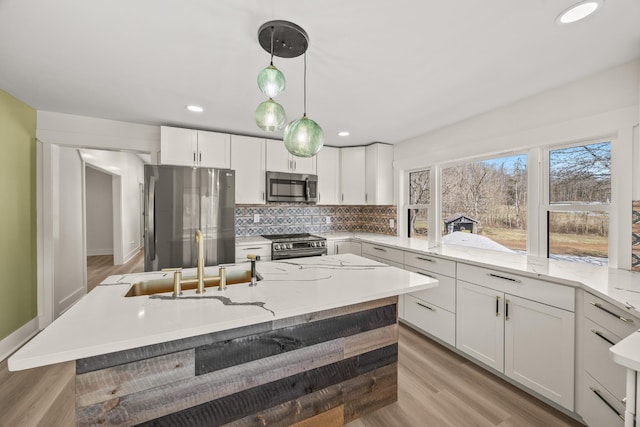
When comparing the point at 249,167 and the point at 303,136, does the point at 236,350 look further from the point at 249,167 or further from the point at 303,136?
the point at 249,167

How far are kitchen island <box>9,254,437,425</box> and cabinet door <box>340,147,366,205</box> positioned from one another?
2264 millimetres

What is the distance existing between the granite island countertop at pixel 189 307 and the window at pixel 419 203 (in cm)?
198

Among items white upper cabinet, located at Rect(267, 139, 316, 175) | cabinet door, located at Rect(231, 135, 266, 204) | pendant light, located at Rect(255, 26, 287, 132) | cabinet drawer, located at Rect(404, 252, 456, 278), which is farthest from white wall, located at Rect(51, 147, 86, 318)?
cabinet drawer, located at Rect(404, 252, 456, 278)

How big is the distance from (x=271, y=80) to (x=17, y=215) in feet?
9.70

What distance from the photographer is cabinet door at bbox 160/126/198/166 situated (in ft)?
9.62

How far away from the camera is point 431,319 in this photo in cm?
259

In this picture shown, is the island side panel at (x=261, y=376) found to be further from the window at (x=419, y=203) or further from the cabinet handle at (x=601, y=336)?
the window at (x=419, y=203)

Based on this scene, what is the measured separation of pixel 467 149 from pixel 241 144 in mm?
2654

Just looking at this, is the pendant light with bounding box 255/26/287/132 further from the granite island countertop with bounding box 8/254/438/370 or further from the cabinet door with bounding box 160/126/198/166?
the cabinet door with bounding box 160/126/198/166

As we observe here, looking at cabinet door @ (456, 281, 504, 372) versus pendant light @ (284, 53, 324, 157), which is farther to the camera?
cabinet door @ (456, 281, 504, 372)

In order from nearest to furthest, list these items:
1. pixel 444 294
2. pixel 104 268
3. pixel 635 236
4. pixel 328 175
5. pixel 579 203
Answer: pixel 635 236 → pixel 579 203 → pixel 444 294 → pixel 328 175 → pixel 104 268

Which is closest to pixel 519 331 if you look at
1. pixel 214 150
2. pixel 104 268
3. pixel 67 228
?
pixel 214 150

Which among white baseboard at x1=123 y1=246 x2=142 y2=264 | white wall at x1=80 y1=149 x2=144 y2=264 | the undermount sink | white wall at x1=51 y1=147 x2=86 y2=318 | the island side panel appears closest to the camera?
the island side panel

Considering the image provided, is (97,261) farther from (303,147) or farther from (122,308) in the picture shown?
(303,147)
